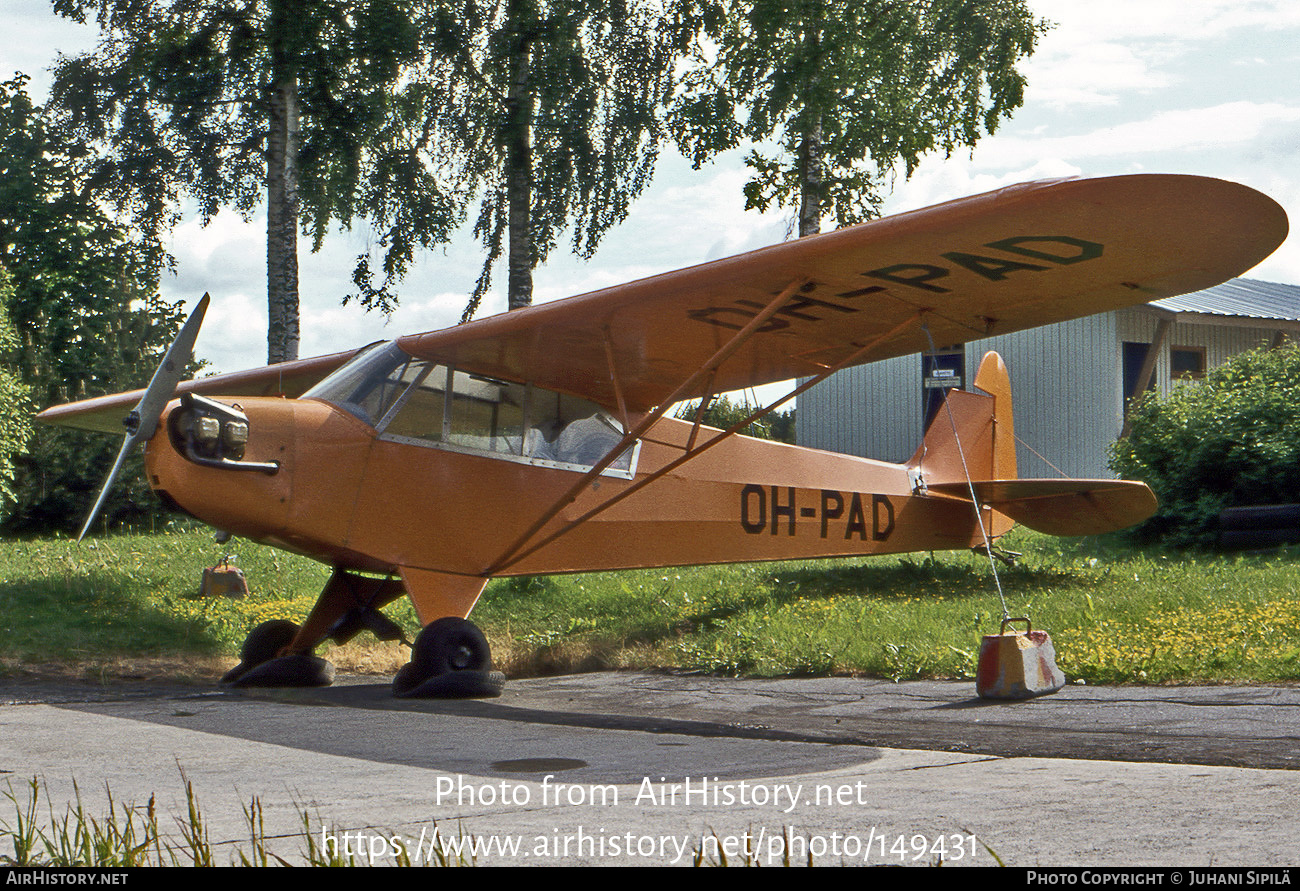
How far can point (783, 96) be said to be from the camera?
15711 mm

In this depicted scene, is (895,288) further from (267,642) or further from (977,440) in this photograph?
(977,440)

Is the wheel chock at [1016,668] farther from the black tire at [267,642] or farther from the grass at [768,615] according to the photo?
the black tire at [267,642]

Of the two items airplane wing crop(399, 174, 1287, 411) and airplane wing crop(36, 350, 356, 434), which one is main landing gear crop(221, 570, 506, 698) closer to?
airplane wing crop(399, 174, 1287, 411)

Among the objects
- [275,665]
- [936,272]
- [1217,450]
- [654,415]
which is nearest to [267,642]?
[275,665]

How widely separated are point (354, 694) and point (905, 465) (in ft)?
19.9

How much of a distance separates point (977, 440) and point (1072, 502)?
6.01ft

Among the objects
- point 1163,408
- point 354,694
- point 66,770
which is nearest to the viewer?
point 66,770

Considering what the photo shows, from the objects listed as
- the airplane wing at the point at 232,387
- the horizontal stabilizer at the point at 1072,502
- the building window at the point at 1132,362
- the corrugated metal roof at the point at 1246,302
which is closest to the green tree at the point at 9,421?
the airplane wing at the point at 232,387

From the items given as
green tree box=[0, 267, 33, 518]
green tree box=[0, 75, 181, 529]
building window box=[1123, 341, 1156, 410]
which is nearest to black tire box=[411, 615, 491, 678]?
green tree box=[0, 75, 181, 529]

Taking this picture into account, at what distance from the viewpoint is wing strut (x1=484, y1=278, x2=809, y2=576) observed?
21.8 feet
